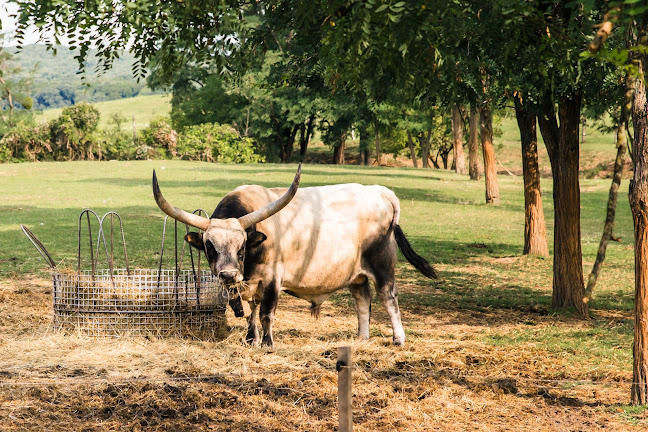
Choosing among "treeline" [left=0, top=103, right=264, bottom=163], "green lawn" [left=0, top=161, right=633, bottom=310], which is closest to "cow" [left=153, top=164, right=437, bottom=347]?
"green lawn" [left=0, top=161, right=633, bottom=310]

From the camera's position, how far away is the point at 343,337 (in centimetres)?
946

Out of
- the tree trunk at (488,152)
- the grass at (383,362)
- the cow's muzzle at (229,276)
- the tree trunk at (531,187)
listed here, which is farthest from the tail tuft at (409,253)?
the tree trunk at (488,152)

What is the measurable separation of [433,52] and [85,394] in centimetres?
496

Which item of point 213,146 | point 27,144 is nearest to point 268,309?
point 213,146

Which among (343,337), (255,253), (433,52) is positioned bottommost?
(343,337)

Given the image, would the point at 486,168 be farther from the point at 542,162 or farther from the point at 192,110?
the point at 192,110

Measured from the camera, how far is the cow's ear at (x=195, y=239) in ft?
26.2

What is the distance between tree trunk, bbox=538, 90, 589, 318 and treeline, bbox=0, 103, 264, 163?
133ft

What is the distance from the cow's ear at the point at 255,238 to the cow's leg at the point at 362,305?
1.91m

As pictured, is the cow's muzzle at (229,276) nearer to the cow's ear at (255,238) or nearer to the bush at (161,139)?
the cow's ear at (255,238)

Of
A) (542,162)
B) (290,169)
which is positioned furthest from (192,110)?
(542,162)

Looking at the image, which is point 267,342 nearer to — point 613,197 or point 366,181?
point 613,197

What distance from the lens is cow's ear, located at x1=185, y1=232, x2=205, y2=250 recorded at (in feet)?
26.2

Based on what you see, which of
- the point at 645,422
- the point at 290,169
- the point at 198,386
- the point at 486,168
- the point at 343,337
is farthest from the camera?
the point at 290,169
